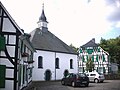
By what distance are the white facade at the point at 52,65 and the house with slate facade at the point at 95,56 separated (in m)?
6.17

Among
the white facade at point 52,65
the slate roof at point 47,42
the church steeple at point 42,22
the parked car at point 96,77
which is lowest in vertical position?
the parked car at point 96,77

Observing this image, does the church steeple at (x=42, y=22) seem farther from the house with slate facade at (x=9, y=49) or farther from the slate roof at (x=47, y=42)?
the house with slate facade at (x=9, y=49)

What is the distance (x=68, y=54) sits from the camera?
4291 centimetres

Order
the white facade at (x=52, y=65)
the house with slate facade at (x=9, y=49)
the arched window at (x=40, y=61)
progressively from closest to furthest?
the house with slate facade at (x=9, y=49)
the white facade at (x=52, y=65)
the arched window at (x=40, y=61)

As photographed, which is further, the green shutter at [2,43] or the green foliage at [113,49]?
the green foliage at [113,49]

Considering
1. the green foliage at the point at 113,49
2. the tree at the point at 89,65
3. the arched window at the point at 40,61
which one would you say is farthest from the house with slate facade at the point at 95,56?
the arched window at the point at 40,61

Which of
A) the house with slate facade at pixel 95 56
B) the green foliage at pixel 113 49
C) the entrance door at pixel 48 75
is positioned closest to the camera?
the entrance door at pixel 48 75

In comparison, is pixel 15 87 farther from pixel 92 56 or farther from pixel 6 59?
pixel 92 56

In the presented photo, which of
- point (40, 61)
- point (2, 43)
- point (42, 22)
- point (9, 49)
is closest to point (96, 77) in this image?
point (40, 61)

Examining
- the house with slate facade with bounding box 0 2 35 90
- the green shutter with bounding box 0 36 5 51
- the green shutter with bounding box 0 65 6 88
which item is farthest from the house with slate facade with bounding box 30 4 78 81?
the green shutter with bounding box 0 36 5 51

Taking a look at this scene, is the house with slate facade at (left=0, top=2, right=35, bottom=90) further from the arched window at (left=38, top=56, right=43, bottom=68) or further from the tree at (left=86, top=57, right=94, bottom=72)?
the tree at (left=86, top=57, right=94, bottom=72)

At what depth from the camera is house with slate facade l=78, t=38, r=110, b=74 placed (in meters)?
48.2

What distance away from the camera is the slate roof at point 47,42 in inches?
1512

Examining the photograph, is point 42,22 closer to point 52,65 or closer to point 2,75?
point 52,65
